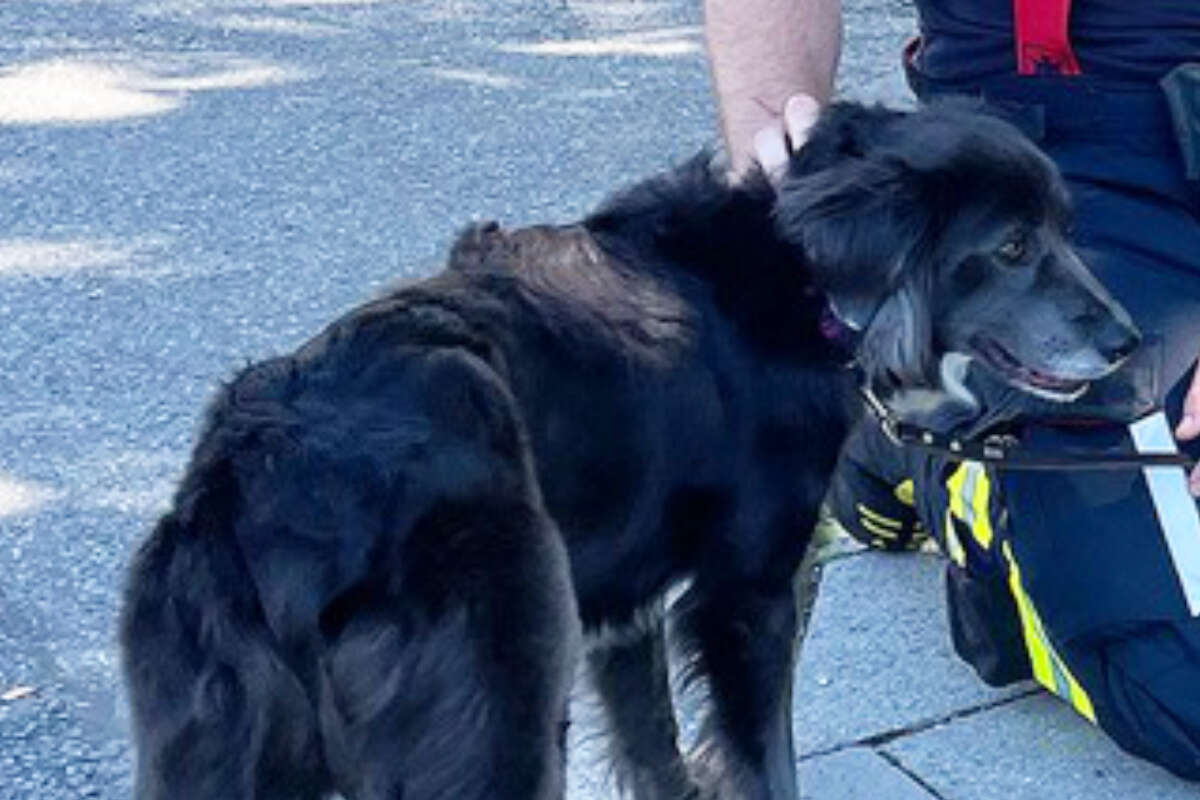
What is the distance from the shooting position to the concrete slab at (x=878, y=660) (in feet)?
12.7

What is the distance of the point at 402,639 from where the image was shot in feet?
8.88

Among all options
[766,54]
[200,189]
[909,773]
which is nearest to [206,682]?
[909,773]

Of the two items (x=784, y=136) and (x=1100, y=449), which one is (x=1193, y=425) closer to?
(x=1100, y=449)

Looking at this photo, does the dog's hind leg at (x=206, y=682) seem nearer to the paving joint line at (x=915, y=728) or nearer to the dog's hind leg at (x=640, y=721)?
the dog's hind leg at (x=640, y=721)

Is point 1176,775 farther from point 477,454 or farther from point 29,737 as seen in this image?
point 29,737

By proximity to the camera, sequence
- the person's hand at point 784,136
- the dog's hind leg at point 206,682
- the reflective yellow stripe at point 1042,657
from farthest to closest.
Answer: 1. the reflective yellow stripe at point 1042,657
2. the person's hand at point 784,136
3. the dog's hind leg at point 206,682

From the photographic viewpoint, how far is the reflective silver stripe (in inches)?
145

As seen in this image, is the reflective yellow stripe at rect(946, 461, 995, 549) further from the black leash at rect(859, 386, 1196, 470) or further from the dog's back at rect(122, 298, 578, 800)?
the dog's back at rect(122, 298, 578, 800)

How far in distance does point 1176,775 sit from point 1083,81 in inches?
45.9

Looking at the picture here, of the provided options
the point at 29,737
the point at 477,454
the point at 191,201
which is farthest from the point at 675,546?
the point at 191,201

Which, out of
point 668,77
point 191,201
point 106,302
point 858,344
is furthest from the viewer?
point 668,77

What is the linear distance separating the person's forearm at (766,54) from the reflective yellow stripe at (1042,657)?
83 cm

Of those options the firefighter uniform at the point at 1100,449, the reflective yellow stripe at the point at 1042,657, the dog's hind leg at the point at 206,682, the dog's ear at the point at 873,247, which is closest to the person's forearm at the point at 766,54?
the firefighter uniform at the point at 1100,449

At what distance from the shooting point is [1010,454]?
3.64 m
